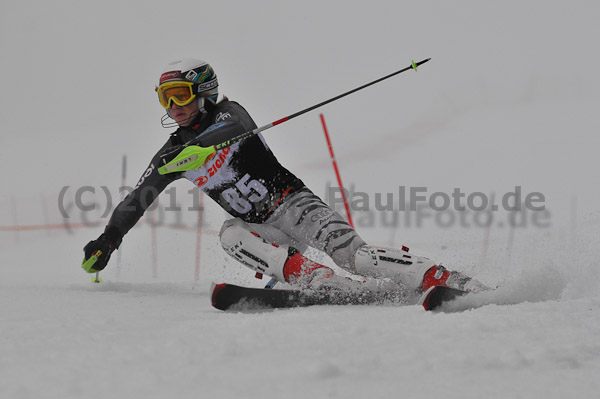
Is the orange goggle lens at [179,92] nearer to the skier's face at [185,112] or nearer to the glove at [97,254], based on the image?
the skier's face at [185,112]

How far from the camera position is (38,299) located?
118 inches

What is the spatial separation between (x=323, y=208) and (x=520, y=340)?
5.87 ft

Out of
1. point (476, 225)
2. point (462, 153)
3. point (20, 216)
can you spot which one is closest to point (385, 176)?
point (462, 153)

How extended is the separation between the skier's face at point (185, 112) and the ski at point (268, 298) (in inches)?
50.4

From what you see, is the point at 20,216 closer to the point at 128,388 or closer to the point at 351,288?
the point at 351,288

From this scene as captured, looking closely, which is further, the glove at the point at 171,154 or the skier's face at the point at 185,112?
the skier's face at the point at 185,112

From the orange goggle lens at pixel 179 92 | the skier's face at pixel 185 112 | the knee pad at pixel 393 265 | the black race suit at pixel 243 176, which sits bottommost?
the knee pad at pixel 393 265

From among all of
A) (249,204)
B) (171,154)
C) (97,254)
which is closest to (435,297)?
(249,204)

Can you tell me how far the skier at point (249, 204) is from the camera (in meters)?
2.99

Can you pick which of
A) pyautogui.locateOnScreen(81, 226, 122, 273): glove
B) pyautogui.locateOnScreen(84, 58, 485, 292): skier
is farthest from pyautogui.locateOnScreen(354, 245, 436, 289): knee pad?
pyautogui.locateOnScreen(81, 226, 122, 273): glove

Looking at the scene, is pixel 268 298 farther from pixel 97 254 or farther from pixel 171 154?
pixel 97 254

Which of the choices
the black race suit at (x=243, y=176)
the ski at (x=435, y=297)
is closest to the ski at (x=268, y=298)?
the ski at (x=435, y=297)

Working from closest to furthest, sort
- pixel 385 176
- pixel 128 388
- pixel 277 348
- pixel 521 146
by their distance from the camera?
pixel 128 388 < pixel 277 348 < pixel 385 176 < pixel 521 146

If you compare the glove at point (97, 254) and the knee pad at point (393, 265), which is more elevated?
the knee pad at point (393, 265)
